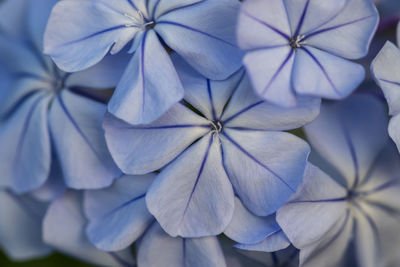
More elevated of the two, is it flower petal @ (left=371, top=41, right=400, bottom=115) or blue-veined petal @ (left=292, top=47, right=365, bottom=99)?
flower petal @ (left=371, top=41, right=400, bottom=115)

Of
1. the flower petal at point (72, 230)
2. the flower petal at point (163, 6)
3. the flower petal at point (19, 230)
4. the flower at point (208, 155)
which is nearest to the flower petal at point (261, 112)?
the flower at point (208, 155)

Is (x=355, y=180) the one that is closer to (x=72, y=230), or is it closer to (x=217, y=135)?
(x=217, y=135)

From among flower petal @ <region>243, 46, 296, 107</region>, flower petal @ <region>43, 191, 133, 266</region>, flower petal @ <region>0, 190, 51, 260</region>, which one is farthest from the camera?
flower petal @ <region>0, 190, 51, 260</region>

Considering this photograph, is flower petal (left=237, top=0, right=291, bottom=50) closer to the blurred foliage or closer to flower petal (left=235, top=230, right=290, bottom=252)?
flower petal (left=235, top=230, right=290, bottom=252)

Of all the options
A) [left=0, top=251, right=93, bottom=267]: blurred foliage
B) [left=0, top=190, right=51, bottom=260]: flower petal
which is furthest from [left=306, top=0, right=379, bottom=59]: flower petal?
[left=0, top=251, right=93, bottom=267]: blurred foliage

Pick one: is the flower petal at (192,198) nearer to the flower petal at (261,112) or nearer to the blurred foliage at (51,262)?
the flower petal at (261,112)

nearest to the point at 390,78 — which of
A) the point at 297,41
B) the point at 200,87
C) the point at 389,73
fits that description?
the point at 389,73
